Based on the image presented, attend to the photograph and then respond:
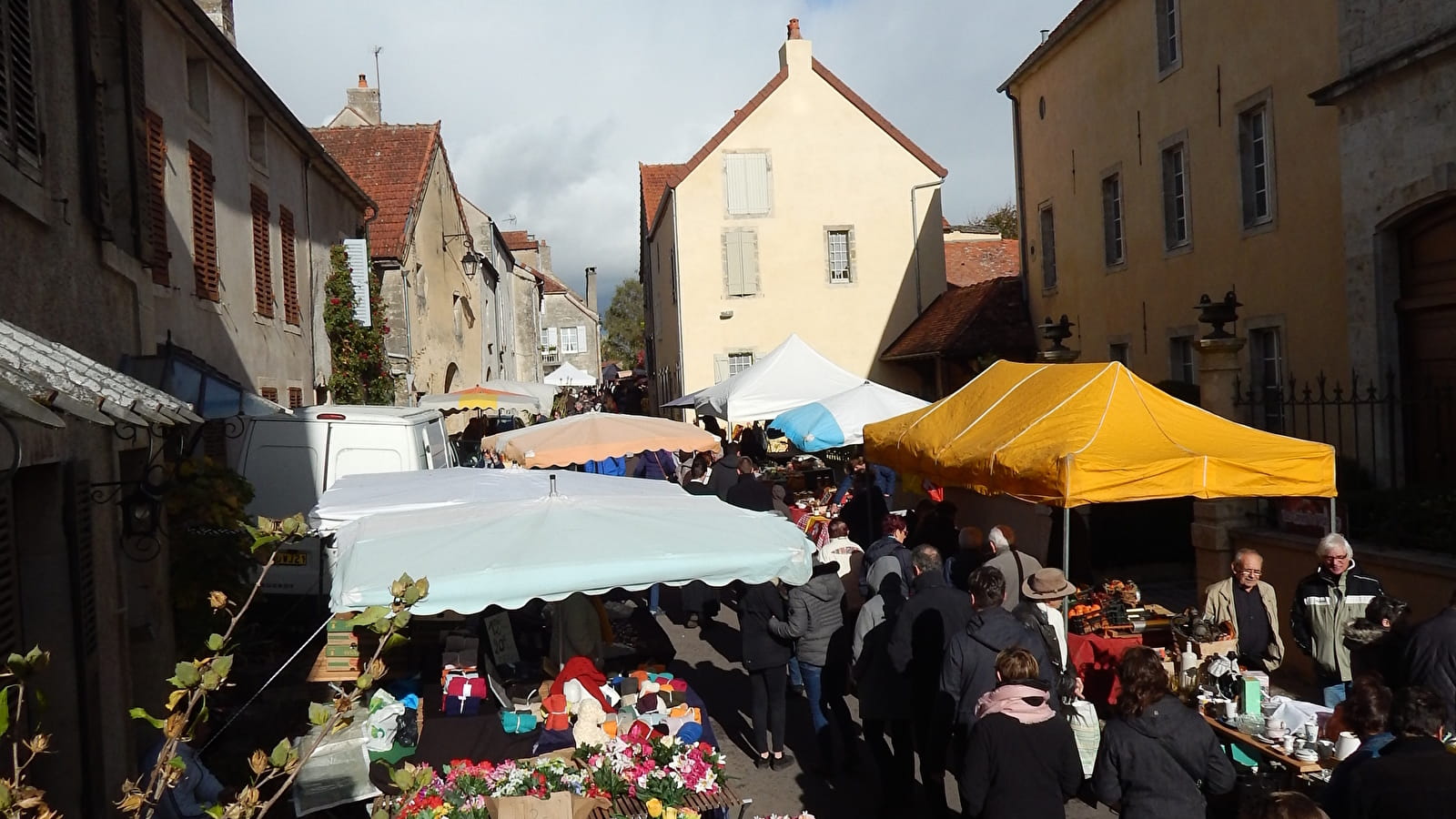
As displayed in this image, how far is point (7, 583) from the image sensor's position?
18.2ft

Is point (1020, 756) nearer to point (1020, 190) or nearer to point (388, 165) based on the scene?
point (1020, 190)

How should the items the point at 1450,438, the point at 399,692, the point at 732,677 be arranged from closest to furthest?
the point at 399,692 < the point at 732,677 < the point at 1450,438

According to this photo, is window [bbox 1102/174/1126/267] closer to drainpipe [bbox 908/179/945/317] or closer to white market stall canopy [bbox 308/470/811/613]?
drainpipe [bbox 908/179/945/317]

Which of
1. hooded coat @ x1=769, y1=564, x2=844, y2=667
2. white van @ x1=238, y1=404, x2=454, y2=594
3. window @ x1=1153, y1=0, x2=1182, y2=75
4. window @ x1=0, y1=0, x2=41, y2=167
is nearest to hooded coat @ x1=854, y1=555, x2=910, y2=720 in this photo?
hooded coat @ x1=769, y1=564, x2=844, y2=667

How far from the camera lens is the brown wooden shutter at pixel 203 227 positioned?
484 inches

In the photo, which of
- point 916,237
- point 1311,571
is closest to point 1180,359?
point 1311,571

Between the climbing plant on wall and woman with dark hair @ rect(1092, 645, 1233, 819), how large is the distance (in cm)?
1603

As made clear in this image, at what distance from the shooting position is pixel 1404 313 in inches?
489

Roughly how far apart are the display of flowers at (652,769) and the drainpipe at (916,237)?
2319 cm

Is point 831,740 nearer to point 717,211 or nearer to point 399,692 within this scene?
point 399,692

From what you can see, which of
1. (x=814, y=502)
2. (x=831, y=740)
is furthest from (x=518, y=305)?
(x=831, y=740)

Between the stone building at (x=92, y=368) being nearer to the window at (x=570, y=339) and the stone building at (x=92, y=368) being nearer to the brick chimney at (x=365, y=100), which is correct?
the brick chimney at (x=365, y=100)

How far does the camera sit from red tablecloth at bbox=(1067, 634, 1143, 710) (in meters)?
8.42

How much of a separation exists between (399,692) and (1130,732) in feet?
16.3
